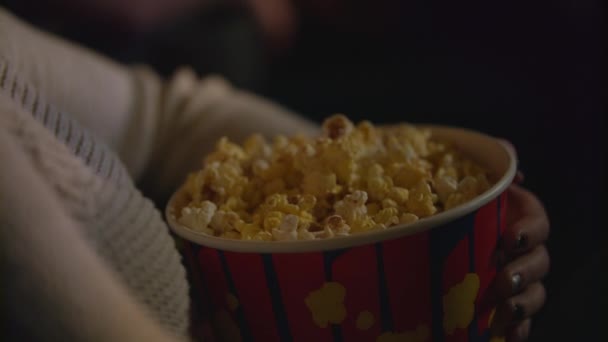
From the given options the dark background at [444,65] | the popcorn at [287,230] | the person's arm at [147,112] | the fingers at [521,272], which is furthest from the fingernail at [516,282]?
the dark background at [444,65]

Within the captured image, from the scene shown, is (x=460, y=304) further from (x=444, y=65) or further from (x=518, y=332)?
(x=444, y=65)

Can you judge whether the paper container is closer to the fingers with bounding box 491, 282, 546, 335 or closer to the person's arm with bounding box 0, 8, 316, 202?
the fingers with bounding box 491, 282, 546, 335

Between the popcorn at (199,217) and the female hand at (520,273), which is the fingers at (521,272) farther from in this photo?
the popcorn at (199,217)

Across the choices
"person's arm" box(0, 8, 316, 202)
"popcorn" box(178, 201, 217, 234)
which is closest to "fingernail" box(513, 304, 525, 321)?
"popcorn" box(178, 201, 217, 234)

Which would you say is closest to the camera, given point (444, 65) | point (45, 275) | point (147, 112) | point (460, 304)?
point (45, 275)

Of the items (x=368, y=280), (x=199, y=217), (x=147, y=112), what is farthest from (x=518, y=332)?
(x=147, y=112)
